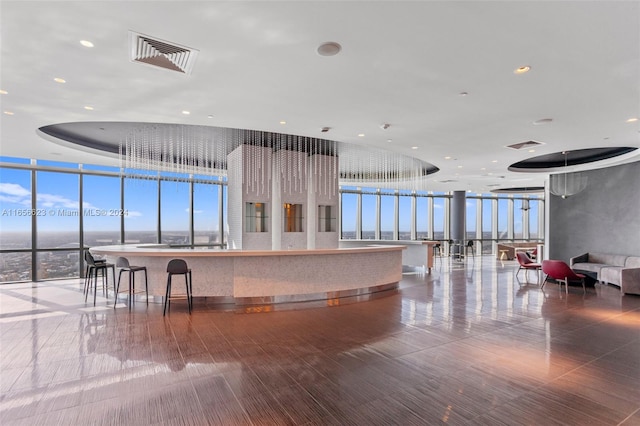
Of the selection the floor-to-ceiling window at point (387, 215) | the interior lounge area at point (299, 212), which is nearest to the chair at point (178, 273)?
the interior lounge area at point (299, 212)

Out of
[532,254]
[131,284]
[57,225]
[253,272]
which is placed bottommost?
[532,254]

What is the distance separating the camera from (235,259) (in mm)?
6066

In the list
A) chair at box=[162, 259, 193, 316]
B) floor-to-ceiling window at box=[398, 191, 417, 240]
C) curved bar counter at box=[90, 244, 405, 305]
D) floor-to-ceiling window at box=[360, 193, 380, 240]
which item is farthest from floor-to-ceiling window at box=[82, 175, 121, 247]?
floor-to-ceiling window at box=[398, 191, 417, 240]

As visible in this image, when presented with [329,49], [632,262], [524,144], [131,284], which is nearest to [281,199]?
[131,284]

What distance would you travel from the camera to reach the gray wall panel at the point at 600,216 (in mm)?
9000

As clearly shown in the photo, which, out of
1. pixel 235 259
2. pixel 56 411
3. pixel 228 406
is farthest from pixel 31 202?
pixel 228 406

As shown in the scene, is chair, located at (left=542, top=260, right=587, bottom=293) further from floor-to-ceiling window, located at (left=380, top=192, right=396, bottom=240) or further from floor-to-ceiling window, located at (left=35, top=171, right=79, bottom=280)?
floor-to-ceiling window, located at (left=35, top=171, right=79, bottom=280)

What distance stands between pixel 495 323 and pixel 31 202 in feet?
38.0

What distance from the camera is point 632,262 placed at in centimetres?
852

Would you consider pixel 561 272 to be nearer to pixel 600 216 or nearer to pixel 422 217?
pixel 600 216

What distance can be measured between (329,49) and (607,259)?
10499mm

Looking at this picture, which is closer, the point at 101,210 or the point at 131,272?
the point at 131,272

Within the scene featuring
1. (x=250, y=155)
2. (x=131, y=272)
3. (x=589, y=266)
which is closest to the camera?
(x=131, y=272)

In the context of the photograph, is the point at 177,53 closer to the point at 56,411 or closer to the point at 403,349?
the point at 56,411
